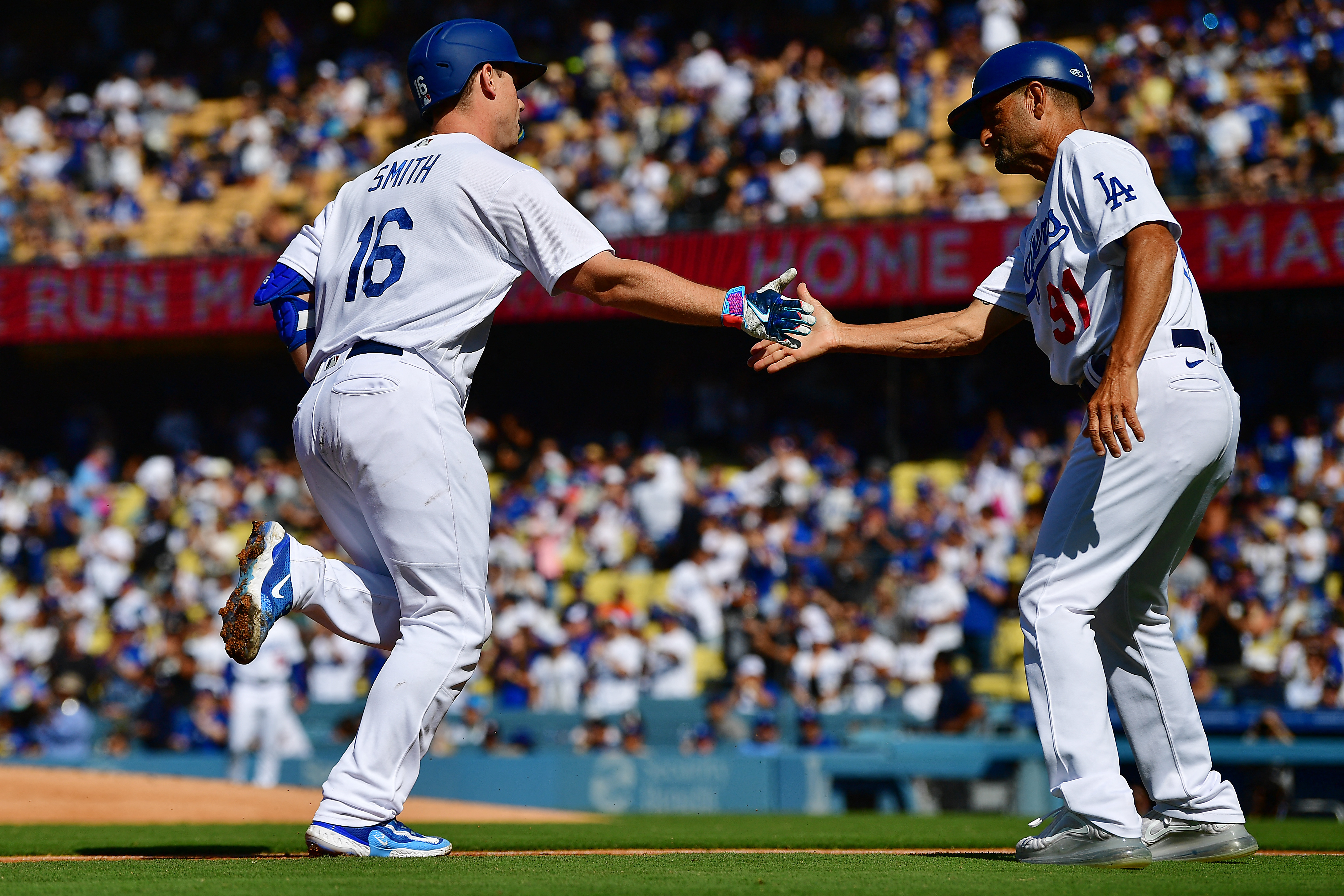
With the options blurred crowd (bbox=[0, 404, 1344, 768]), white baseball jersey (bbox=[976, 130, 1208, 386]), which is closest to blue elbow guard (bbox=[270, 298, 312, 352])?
white baseball jersey (bbox=[976, 130, 1208, 386])

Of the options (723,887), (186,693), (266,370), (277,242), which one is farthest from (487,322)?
(266,370)

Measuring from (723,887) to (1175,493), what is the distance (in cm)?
159

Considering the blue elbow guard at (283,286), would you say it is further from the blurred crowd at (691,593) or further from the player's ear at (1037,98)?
the blurred crowd at (691,593)

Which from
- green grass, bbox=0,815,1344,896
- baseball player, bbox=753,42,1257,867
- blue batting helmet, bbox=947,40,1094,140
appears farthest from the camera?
blue batting helmet, bbox=947,40,1094,140

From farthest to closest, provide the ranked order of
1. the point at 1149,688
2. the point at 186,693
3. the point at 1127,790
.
Result: the point at 186,693 → the point at 1149,688 → the point at 1127,790

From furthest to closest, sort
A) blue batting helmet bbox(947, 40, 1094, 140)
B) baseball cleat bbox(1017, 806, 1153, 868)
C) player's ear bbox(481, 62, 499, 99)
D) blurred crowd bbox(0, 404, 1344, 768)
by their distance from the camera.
Answer: blurred crowd bbox(0, 404, 1344, 768) → player's ear bbox(481, 62, 499, 99) → blue batting helmet bbox(947, 40, 1094, 140) → baseball cleat bbox(1017, 806, 1153, 868)

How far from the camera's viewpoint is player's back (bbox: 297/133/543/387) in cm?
387

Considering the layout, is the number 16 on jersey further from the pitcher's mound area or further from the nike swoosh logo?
the pitcher's mound area

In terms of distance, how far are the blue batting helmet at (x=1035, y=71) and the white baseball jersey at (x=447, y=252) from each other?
122 centimetres

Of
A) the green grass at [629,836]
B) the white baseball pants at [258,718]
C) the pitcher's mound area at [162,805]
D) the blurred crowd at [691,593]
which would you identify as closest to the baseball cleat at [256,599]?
the green grass at [629,836]

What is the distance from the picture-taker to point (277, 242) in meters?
16.6

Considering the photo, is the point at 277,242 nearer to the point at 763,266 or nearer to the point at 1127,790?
the point at 763,266

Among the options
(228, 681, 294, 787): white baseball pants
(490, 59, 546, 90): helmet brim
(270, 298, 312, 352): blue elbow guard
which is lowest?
(228, 681, 294, 787): white baseball pants

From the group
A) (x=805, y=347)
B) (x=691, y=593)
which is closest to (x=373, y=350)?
(x=805, y=347)
